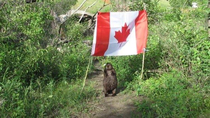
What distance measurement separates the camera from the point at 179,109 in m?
4.42

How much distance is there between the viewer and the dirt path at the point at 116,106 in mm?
5055

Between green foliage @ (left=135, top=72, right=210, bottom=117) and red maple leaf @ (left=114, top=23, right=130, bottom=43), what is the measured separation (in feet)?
4.43

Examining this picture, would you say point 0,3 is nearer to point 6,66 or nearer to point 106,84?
point 6,66

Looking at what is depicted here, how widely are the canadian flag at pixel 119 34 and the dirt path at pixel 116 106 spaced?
113 cm

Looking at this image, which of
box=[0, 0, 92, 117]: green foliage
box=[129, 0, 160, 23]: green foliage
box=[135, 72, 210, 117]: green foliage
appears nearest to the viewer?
box=[135, 72, 210, 117]: green foliage

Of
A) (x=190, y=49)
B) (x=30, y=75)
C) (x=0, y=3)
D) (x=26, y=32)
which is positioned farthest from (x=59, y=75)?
(x=190, y=49)

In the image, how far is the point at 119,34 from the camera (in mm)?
6266

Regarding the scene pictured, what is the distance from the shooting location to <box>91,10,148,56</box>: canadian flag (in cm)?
609

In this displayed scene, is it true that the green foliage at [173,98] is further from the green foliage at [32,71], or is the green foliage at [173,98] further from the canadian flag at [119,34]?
the green foliage at [32,71]

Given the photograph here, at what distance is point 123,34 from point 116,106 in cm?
192

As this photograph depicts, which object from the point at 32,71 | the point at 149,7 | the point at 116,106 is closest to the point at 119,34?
the point at 116,106

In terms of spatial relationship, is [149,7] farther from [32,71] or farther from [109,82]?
[32,71]

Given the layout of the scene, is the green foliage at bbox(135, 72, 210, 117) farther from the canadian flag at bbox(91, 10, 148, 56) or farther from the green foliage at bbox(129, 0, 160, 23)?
the green foliage at bbox(129, 0, 160, 23)

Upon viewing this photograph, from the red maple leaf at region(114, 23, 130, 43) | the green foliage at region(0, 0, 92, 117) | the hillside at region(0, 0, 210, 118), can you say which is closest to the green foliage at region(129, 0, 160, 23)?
the hillside at region(0, 0, 210, 118)
